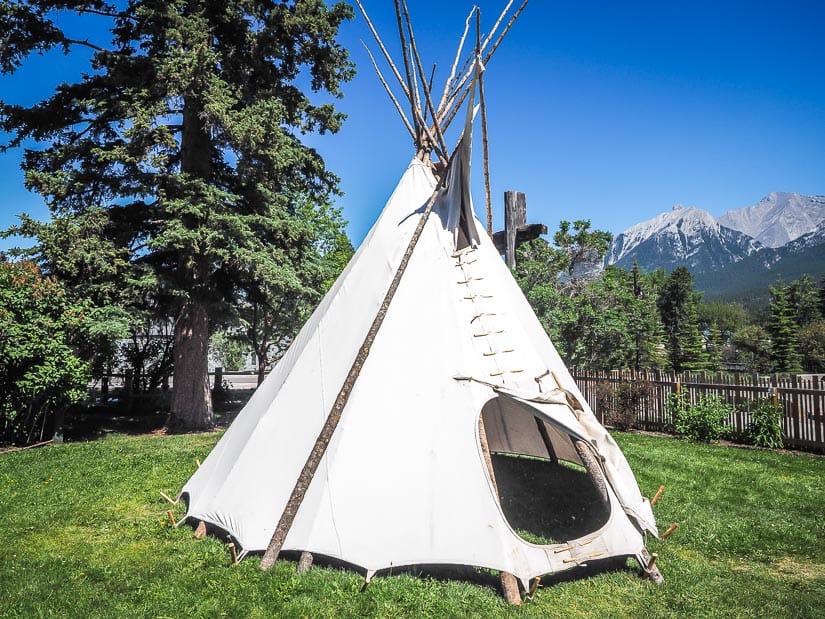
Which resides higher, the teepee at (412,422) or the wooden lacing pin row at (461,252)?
the wooden lacing pin row at (461,252)

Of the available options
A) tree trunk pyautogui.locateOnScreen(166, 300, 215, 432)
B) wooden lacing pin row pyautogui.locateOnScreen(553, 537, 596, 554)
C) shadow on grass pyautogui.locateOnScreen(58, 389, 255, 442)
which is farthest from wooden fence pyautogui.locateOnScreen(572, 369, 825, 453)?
shadow on grass pyautogui.locateOnScreen(58, 389, 255, 442)

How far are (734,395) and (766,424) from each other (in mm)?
835

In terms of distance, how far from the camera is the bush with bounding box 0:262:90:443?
978cm

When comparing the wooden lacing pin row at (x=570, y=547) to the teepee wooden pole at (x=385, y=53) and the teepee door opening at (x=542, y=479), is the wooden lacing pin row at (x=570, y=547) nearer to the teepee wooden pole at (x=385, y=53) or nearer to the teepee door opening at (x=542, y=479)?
the teepee door opening at (x=542, y=479)

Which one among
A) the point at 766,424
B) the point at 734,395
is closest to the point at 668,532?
the point at 766,424

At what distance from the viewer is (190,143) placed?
41.2ft

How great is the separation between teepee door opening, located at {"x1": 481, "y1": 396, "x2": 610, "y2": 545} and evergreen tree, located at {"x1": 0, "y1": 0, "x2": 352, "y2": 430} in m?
6.27

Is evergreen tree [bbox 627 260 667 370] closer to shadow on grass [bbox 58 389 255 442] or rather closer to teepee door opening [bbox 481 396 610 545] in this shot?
teepee door opening [bbox 481 396 610 545]

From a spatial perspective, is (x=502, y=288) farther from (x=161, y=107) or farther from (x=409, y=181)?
(x=161, y=107)

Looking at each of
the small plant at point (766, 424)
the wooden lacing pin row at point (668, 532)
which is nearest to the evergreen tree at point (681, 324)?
the small plant at point (766, 424)

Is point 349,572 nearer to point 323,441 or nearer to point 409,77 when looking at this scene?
point 323,441

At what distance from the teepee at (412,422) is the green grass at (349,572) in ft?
0.82

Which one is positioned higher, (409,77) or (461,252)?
(409,77)

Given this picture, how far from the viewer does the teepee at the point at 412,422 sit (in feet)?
13.2
